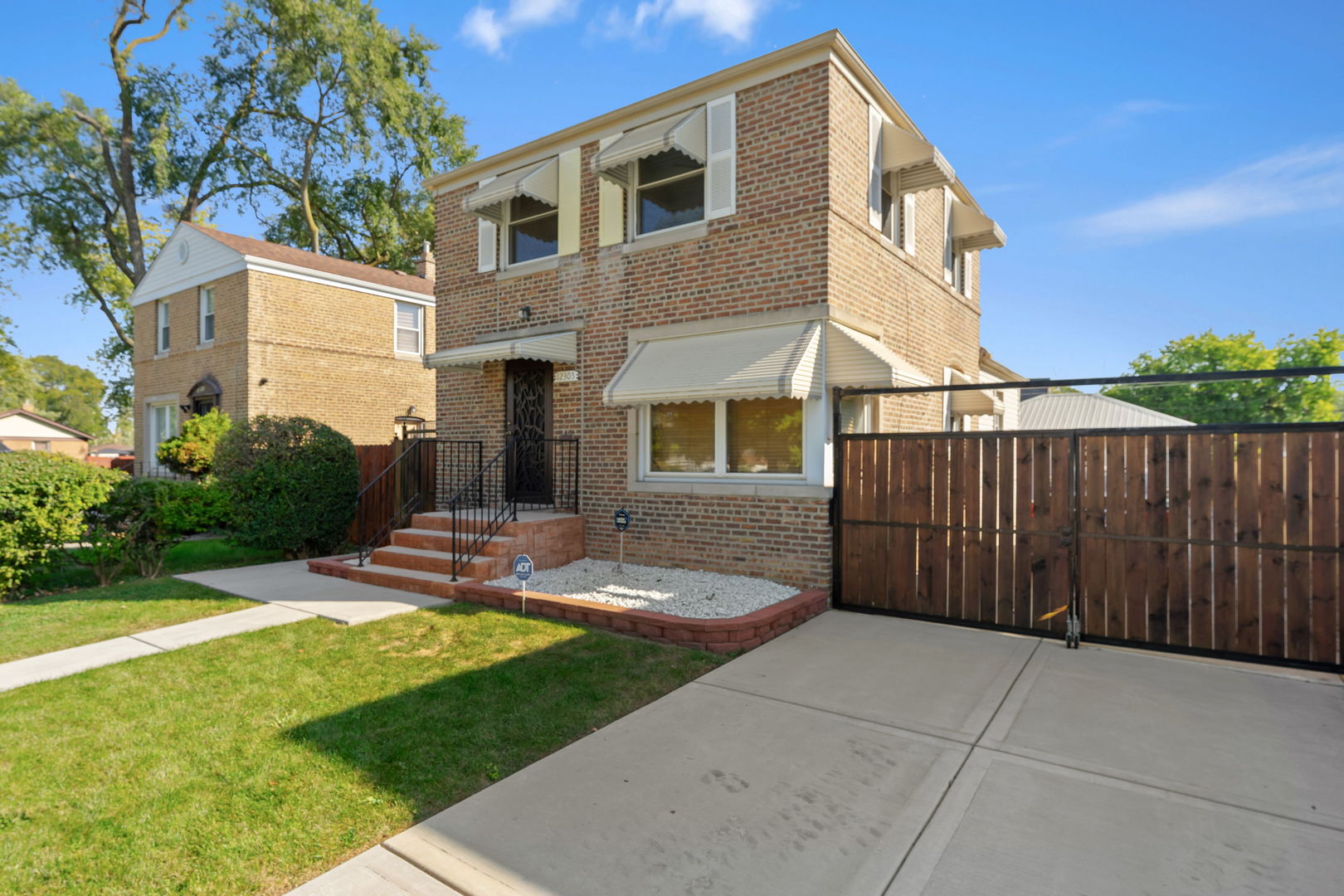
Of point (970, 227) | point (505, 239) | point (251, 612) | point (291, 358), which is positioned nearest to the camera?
point (251, 612)

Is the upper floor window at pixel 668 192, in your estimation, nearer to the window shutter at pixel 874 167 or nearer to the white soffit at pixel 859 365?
the window shutter at pixel 874 167

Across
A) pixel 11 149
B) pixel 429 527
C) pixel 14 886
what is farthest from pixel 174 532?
pixel 11 149

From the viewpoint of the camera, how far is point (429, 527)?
30.9ft

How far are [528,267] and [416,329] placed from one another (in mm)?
12188

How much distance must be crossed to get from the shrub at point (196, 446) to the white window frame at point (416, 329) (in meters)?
5.00

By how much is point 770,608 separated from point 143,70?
3251 cm

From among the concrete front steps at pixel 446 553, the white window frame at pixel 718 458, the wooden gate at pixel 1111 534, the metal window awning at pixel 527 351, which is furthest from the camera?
the metal window awning at pixel 527 351

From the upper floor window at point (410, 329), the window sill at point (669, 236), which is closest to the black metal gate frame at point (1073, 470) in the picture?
the window sill at point (669, 236)

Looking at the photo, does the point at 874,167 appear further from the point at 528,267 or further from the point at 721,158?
the point at 528,267

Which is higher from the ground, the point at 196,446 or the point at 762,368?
the point at 762,368

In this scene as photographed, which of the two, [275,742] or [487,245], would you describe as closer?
[275,742]

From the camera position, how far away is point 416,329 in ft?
68.5

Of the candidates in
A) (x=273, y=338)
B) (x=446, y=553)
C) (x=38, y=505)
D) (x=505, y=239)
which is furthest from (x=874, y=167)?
(x=273, y=338)

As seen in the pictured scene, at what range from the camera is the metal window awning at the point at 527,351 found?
30.2ft
